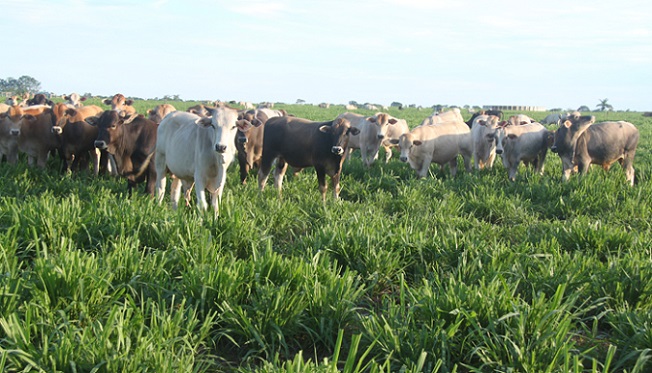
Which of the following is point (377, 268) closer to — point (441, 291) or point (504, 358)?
point (441, 291)

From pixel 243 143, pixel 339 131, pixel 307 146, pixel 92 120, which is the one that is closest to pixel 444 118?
pixel 307 146

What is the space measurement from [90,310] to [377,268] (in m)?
2.41

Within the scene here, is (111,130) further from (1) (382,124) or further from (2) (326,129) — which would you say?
(1) (382,124)

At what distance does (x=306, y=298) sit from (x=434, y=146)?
925cm

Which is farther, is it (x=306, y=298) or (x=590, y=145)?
(x=590, y=145)

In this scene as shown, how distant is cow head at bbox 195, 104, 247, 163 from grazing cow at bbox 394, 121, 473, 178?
5.81 m

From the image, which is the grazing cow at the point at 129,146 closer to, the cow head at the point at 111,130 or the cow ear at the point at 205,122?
the cow head at the point at 111,130

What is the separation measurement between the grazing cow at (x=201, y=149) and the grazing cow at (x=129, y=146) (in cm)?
42

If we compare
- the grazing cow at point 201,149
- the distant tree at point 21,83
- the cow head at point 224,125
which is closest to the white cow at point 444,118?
the grazing cow at point 201,149

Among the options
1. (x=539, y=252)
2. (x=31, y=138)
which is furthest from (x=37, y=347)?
(x=31, y=138)

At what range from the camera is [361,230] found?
5.19 metres

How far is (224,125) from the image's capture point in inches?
276

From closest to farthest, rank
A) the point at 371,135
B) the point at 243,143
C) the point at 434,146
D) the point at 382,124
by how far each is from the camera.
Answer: the point at 243,143
the point at 434,146
the point at 382,124
the point at 371,135

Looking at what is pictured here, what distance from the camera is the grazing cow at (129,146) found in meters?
8.51
